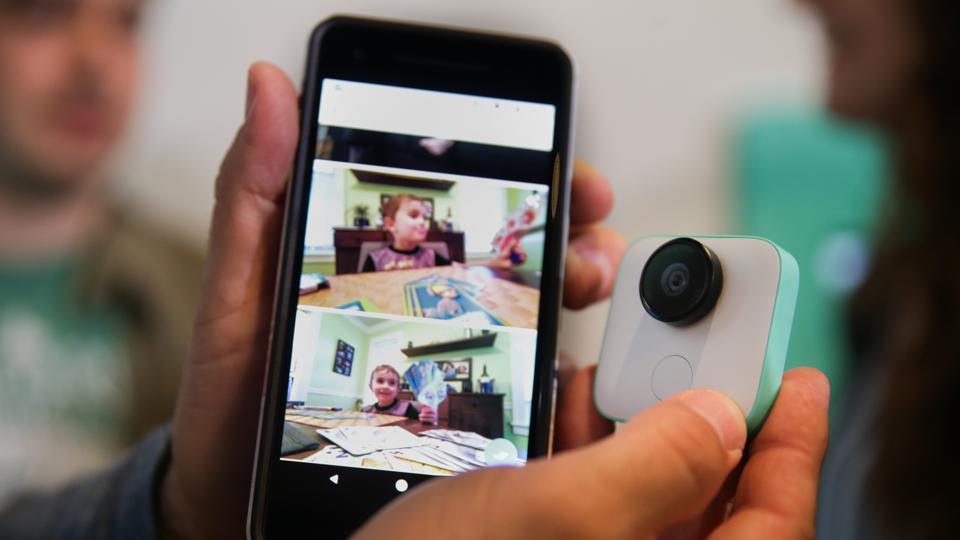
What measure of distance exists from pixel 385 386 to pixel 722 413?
191mm

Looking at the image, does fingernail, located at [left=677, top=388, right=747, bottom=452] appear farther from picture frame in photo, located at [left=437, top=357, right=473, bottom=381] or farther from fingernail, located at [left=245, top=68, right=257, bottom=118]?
fingernail, located at [left=245, top=68, right=257, bottom=118]

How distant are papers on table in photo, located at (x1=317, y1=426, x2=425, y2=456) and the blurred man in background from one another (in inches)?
19.5

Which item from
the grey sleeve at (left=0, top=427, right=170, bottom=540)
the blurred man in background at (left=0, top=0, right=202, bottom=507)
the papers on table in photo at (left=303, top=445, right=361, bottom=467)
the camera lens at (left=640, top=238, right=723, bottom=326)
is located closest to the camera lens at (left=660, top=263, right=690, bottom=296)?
the camera lens at (left=640, top=238, right=723, bottom=326)

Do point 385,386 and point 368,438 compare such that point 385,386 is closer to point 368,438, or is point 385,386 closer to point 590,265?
point 368,438

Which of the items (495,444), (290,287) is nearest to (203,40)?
(290,287)

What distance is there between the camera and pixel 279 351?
15.6 inches

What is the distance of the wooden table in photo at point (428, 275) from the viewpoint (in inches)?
15.9

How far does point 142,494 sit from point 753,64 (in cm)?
76

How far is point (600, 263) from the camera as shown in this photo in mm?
489

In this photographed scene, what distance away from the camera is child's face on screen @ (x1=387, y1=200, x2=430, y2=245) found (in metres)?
0.41

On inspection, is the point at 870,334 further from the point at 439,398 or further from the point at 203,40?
the point at 203,40

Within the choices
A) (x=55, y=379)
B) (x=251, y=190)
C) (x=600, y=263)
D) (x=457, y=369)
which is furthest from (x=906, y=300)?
(x=55, y=379)

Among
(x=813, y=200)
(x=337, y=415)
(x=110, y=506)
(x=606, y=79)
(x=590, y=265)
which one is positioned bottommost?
(x=110, y=506)

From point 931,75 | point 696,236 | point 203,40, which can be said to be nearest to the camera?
point 696,236
